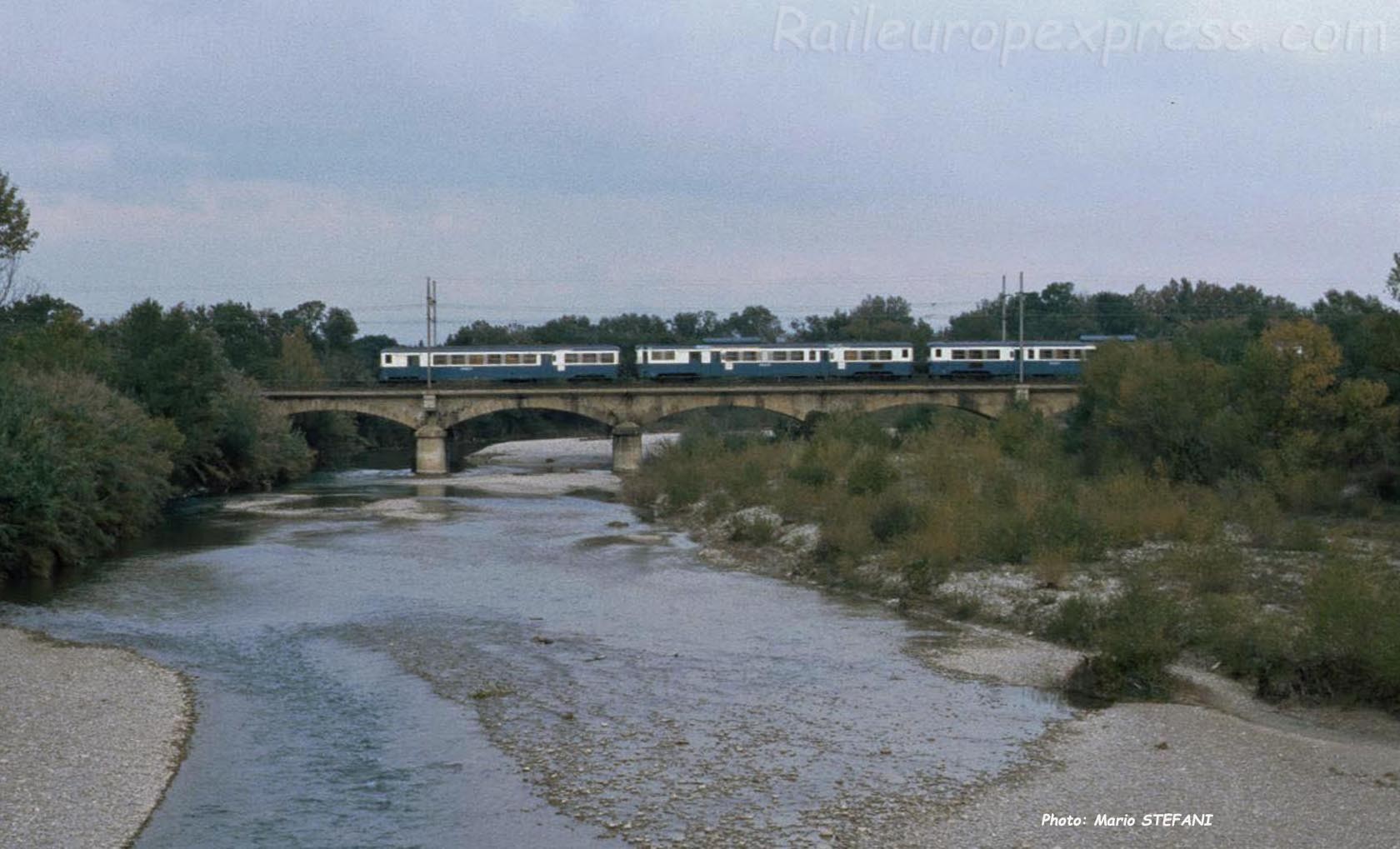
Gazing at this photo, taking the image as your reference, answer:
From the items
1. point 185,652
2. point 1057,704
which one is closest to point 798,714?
point 1057,704

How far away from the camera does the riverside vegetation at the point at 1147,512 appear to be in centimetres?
2181

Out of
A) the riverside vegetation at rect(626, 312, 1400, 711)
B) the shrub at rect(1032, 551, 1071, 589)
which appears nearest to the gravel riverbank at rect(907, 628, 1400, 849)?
the riverside vegetation at rect(626, 312, 1400, 711)

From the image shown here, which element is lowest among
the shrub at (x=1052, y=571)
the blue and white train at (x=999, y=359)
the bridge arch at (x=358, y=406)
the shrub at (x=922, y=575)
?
the shrub at (x=922, y=575)

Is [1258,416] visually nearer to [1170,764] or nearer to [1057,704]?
[1057,704]

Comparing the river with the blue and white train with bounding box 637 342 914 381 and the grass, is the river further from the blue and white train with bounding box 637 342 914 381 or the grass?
the blue and white train with bounding box 637 342 914 381

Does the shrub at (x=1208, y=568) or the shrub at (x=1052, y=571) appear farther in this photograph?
the shrub at (x=1052, y=571)

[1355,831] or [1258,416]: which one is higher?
[1258,416]

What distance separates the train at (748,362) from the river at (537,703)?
162 feet

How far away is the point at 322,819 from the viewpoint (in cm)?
1578

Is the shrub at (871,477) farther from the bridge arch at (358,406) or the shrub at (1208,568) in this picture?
the bridge arch at (358,406)

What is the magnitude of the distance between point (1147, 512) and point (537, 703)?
2038 cm

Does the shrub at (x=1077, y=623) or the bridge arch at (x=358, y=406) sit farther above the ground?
the bridge arch at (x=358, y=406)

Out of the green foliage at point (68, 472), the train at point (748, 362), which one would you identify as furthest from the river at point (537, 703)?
the train at point (748, 362)

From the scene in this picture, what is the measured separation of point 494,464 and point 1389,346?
60.9m
